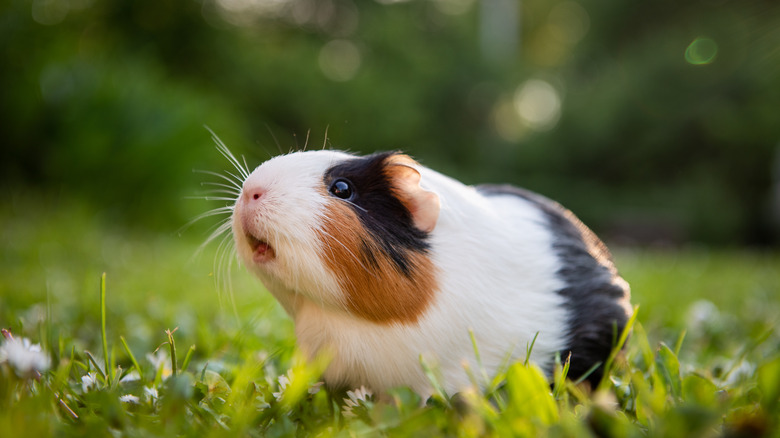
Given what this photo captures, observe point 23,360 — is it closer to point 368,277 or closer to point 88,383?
point 88,383

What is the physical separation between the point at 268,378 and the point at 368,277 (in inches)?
19.1

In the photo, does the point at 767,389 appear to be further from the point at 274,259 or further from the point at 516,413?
the point at 274,259

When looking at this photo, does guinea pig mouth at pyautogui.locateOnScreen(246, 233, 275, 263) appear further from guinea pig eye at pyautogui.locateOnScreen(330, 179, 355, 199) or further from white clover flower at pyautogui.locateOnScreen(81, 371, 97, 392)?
white clover flower at pyautogui.locateOnScreen(81, 371, 97, 392)

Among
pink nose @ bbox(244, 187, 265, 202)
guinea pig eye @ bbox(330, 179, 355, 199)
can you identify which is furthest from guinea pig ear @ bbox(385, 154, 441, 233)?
pink nose @ bbox(244, 187, 265, 202)

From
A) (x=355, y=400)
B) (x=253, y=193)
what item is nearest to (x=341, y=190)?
(x=253, y=193)

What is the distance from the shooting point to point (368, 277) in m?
1.53

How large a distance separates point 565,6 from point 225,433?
80.2 ft

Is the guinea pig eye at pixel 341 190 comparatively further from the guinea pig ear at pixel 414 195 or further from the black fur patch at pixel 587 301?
the black fur patch at pixel 587 301

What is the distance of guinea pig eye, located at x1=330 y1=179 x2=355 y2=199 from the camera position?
5.36ft

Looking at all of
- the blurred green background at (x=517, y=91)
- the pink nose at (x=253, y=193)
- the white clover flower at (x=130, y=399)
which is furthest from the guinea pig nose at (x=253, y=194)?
the blurred green background at (x=517, y=91)

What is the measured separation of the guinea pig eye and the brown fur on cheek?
0.08 m

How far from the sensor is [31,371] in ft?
4.09

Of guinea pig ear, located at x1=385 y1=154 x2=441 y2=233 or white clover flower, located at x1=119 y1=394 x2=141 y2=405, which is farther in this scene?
guinea pig ear, located at x1=385 y1=154 x2=441 y2=233

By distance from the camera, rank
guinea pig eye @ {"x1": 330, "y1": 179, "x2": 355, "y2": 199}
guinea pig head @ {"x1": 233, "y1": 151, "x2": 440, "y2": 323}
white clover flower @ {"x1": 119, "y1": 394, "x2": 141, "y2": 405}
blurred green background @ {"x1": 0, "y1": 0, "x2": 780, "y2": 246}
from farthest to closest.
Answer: blurred green background @ {"x1": 0, "y1": 0, "x2": 780, "y2": 246} < guinea pig eye @ {"x1": 330, "y1": 179, "x2": 355, "y2": 199} < guinea pig head @ {"x1": 233, "y1": 151, "x2": 440, "y2": 323} < white clover flower @ {"x1": 119, "y1": 394, "x2": 141, "y2": 405}
